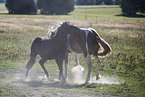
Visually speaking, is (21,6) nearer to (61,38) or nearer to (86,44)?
(61,38)

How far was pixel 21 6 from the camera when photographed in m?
82.6

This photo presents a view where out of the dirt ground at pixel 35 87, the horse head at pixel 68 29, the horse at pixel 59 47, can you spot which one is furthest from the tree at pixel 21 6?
the horse head at pixel 68 29

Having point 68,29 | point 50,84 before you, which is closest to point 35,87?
point 50,84

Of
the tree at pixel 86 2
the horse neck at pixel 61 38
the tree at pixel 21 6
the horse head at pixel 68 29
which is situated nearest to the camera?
the horse head at pixel 68 29

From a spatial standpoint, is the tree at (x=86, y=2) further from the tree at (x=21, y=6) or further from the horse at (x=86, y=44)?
the horse at (x=86, y=44)

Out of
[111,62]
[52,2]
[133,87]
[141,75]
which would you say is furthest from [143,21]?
[52,2]

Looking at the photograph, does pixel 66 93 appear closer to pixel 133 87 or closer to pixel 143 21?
pixel 133 87

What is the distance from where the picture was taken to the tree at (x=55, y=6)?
85.8m

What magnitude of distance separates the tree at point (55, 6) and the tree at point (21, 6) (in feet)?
13.5

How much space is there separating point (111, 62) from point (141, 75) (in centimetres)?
302

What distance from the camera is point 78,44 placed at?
30.0ft

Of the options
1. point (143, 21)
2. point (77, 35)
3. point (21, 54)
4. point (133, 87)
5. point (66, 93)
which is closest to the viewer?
point (66, 93)

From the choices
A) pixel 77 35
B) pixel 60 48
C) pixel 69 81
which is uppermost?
pixel 77 35

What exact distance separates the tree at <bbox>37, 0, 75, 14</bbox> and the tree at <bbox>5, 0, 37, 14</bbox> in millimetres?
4111
